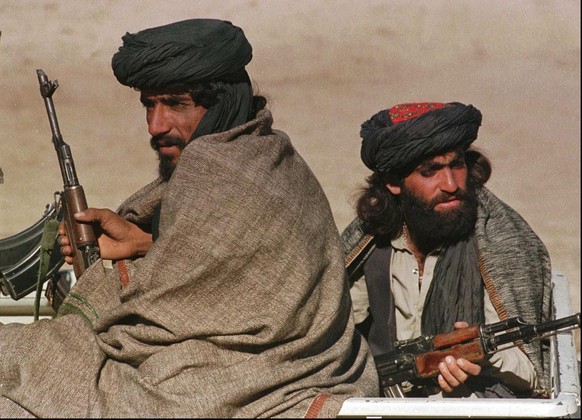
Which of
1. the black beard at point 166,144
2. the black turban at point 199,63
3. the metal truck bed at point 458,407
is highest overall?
the black turban at point 199,63

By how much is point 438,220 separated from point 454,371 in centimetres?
77

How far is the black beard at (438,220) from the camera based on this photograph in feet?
16.5

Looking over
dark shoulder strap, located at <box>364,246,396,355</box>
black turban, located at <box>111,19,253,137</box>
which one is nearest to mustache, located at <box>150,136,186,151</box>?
black turban, located at <box>111,19,253,137</box>

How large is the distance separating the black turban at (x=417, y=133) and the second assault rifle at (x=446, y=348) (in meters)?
0.81

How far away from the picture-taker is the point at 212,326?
13.0 feet

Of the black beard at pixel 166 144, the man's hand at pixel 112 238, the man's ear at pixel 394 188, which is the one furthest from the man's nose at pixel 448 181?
the man's hand at pixel 112 238

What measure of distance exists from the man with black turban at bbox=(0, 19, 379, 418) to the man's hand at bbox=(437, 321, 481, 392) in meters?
0.36

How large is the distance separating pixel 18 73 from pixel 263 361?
659 cm

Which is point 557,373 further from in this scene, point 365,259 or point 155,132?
point 155,132

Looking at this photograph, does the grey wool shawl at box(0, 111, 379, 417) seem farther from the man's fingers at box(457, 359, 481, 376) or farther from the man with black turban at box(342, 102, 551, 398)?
the man with black turban at box(342, 102, 551, 398)

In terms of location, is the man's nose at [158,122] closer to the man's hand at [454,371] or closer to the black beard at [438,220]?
the black beard at [438,220]

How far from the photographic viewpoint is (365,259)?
525 centimetres

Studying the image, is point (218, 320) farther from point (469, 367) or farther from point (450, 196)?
point (450, 196)

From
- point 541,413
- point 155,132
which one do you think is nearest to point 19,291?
point 155,132
